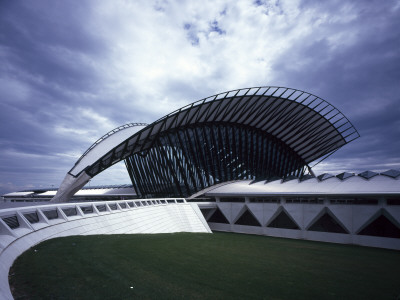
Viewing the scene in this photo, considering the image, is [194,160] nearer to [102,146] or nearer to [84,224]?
[102,146]

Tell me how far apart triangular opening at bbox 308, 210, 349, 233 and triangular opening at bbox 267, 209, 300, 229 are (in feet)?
7.30

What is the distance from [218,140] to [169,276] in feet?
138

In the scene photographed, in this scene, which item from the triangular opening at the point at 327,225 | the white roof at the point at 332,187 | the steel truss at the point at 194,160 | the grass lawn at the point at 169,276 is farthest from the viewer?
the steel truss at the point at 194,160

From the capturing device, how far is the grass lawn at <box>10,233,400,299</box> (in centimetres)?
539

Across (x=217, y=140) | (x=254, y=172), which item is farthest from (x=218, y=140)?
(x=254, y=172)

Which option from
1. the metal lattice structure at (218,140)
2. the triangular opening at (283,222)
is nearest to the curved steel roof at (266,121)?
the metal lattice structure at (218,140)

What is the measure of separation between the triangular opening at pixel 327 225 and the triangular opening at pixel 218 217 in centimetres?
1231

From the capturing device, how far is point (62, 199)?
118 ft

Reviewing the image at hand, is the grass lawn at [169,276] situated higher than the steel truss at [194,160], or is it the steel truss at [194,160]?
the steel truss at [194,160]

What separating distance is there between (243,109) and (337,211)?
2650cm

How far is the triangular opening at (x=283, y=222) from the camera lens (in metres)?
29.4

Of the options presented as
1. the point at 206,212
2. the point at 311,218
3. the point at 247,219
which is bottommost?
the point at 247,219

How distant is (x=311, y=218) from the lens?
27.4 m

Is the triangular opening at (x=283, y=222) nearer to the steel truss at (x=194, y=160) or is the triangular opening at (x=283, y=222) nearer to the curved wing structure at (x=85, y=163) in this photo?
the steel truss at (x=194, y=160)
